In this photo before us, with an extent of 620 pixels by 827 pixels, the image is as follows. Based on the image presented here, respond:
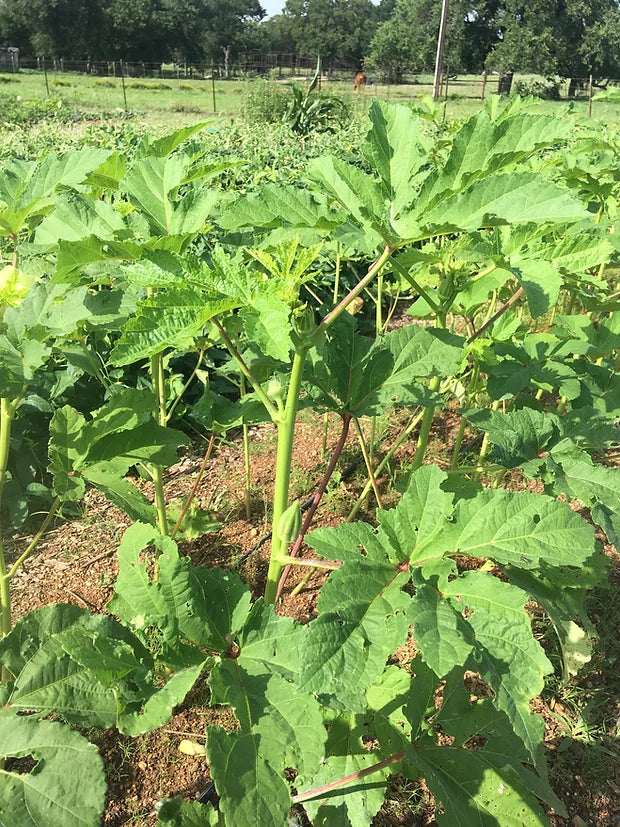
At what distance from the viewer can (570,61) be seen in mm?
46188

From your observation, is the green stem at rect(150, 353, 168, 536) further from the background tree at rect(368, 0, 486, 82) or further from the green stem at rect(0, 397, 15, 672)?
the background tree at rect(368, 0, 486, 82)

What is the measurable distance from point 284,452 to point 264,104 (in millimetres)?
16863

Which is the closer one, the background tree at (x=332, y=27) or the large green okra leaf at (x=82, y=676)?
the large green okra leaf at (x=82, y=676)

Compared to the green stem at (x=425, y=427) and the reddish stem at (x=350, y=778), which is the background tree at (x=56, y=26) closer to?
the green stem at (x=425, y=427)

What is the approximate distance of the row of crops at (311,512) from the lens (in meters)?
1.10

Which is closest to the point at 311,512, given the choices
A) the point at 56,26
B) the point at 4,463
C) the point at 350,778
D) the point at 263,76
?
the point at 350,778

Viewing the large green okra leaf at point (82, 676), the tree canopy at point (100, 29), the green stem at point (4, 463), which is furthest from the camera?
the tree canopy at point (100, 29)

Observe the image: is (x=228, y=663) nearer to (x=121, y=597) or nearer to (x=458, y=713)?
(x=121, y=597)

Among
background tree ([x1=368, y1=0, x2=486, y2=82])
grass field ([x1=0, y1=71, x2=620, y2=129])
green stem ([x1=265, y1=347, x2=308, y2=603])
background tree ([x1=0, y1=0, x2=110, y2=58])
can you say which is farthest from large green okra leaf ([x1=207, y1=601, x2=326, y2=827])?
background tree ([x1=0, y1=0, x2=110, y2=58])

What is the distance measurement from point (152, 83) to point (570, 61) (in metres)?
30.4

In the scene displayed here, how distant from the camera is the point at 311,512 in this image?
161 centimetres

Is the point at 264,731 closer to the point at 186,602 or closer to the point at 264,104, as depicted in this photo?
the point at 186,602

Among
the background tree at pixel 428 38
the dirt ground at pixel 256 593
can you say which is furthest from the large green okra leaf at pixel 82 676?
the background tree at pixel 428 38

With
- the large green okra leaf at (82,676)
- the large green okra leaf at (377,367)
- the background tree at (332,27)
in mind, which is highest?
the background tree at (332,27)
